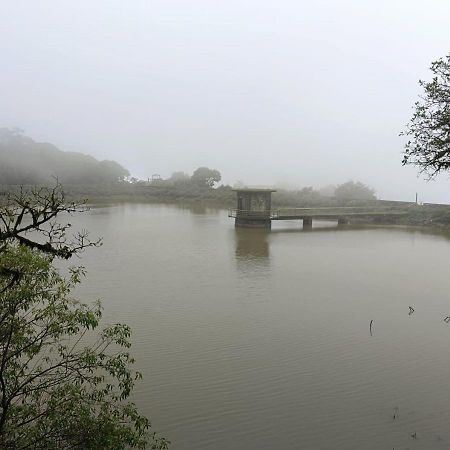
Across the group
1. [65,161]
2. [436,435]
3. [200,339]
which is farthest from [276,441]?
[65,161]

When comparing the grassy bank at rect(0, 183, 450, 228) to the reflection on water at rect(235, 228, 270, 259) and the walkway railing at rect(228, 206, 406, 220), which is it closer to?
the walkway railing at rect(228, 206, 406, 220)

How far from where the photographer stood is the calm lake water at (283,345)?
24.6 ft

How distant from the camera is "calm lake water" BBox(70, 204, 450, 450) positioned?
750 centimetres

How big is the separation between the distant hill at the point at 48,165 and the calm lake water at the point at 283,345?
53.7 meters

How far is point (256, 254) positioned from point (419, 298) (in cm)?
951

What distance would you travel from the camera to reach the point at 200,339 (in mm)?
11078

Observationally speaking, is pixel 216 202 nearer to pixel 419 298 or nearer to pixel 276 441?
pixel 419 298

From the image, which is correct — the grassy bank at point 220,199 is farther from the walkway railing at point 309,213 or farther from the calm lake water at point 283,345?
the calm lake water at point 283,345

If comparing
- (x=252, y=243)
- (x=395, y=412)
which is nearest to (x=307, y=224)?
(x=252, y=243)

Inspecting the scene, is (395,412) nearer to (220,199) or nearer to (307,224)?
(307,224)

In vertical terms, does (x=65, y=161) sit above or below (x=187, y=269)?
above

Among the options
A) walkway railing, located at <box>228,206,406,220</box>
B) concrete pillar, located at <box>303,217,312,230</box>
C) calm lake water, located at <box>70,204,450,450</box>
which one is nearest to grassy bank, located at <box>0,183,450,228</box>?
walkway railing, located at <box>228,206,406,220</box>

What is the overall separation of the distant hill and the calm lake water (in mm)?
53687

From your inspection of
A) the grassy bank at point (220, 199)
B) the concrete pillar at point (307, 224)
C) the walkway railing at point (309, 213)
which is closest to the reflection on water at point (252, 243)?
the walkway railing at point (309, 213)
